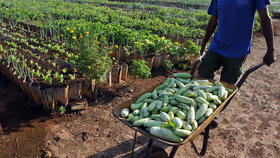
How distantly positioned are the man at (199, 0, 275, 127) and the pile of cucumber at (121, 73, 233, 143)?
776 mm

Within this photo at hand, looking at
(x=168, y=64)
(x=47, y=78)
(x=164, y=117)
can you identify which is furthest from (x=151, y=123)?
(x=168, y=64)

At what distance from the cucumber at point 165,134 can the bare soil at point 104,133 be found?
1.35m

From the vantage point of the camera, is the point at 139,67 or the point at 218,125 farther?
the point at 139,67

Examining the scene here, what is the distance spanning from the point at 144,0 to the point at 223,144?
23.6m

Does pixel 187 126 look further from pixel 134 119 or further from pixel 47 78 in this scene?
pixel 47 78

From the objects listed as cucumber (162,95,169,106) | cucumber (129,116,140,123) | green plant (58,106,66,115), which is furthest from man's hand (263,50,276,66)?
green plant (58,106,66,115)

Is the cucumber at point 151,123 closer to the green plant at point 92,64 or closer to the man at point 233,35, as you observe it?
the man at point 233,35

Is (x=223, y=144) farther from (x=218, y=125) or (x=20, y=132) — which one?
(x=20, y=132)

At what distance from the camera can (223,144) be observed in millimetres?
3375

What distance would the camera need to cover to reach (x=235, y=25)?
2.92 m

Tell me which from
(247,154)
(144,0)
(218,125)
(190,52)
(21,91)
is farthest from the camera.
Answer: (144,0)

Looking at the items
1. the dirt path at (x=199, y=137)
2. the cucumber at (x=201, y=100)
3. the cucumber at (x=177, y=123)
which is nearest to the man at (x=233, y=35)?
the dirt path at (x=199, y=137)

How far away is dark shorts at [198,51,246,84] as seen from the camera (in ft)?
10.4

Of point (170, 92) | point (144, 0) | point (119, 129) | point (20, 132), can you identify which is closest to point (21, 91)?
point (20, 132)
